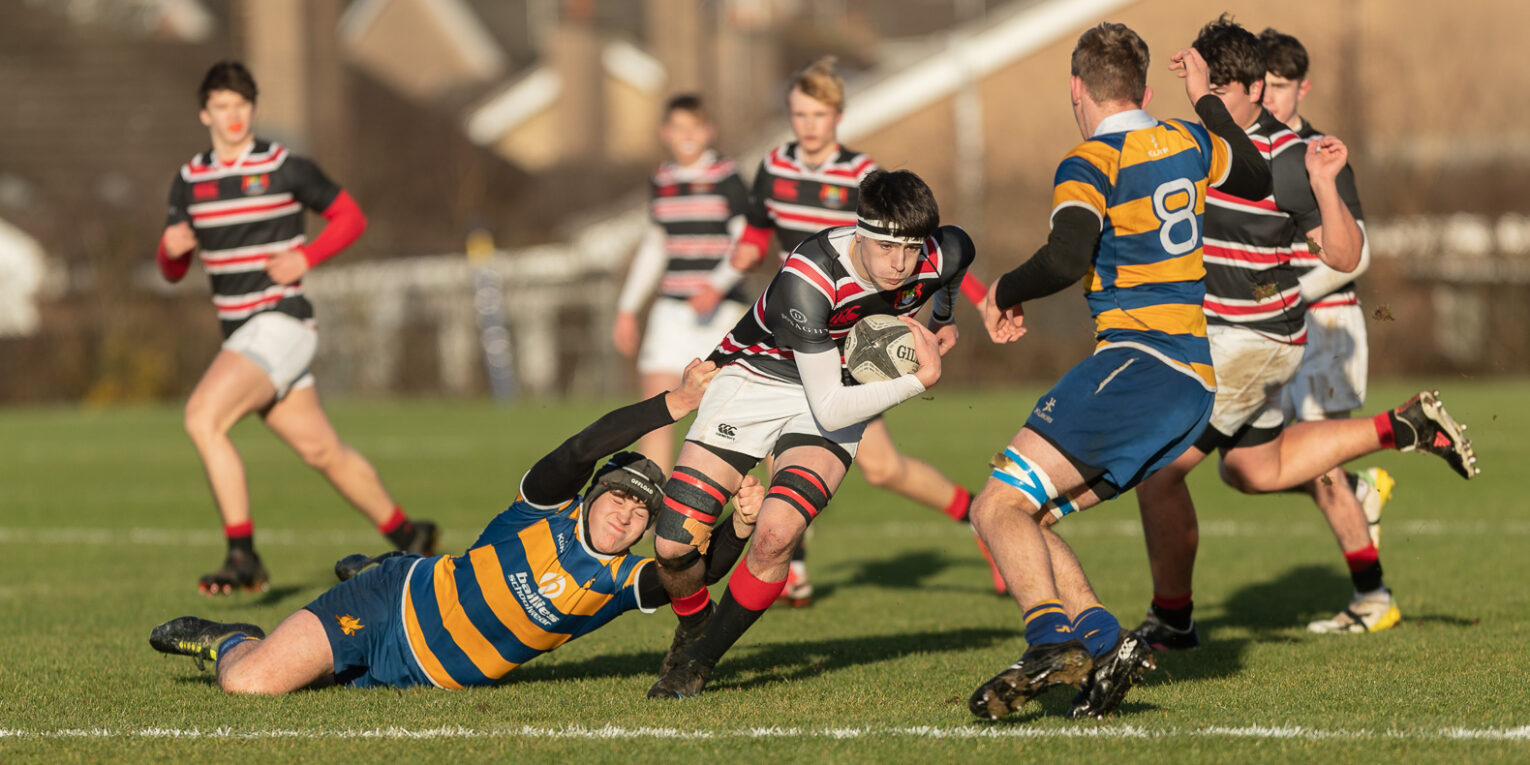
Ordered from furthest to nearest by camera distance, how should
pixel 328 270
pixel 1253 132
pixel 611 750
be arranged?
pixel 328 270 < pixel 1253 132 < pixel 611 750

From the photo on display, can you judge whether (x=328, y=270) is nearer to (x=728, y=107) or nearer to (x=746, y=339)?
(x=728, y=107)

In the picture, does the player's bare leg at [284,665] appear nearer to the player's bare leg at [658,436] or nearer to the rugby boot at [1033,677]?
the rugby boot at [1033,677]

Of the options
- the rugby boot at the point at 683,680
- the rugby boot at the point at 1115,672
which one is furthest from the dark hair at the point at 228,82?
the rugby boot at the point at 1115,672

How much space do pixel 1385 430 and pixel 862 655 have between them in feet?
7.36

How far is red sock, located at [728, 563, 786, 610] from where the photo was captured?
5684mm

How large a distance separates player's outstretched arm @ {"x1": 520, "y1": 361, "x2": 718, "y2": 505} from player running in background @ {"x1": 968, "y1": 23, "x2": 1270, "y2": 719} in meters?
1.06

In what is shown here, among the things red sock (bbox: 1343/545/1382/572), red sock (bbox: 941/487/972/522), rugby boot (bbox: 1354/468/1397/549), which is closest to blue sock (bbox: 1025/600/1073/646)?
red sock (bbox: 1343/545/1382/572)

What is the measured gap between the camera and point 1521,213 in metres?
25.8

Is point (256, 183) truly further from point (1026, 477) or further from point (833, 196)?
point (1026, 477)

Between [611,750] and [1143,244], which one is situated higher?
[1143,244]

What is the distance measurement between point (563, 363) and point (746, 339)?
2307 centimetres

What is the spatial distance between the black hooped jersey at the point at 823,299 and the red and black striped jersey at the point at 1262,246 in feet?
4.03

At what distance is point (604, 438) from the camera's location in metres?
5.68

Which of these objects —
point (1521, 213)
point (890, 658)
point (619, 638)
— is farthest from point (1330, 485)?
point (1521, 213)
